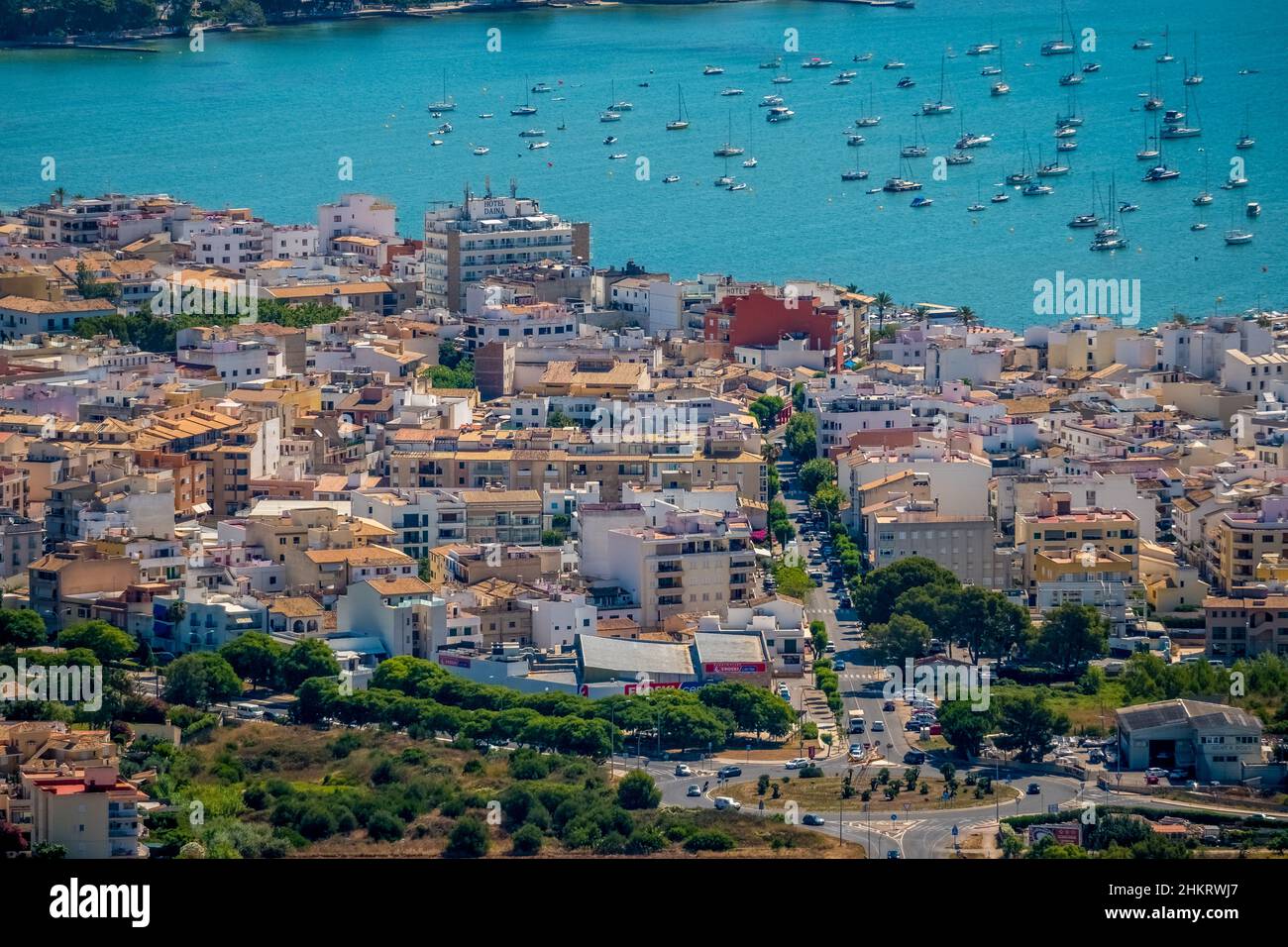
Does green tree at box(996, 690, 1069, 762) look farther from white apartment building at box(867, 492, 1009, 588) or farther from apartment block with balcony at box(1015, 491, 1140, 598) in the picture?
white apartment building at box(867, 492, 1009, 588)

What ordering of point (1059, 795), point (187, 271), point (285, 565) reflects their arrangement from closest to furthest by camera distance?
point (1059, 795), point (285, 565), point (187, 271)

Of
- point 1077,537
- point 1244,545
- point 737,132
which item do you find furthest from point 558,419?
point 737,132

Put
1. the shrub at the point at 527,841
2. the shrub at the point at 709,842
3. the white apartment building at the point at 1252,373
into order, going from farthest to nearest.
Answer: the white apartment building at the point at 1252,373 → the shrub at the point at 527,841 → the shrub at the point at 709,842

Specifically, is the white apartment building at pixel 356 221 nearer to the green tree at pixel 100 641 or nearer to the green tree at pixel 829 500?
the green tree at pixel 829 500

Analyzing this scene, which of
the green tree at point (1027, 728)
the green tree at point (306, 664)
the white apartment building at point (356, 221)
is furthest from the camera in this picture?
the white apartment building at point (356, 221)

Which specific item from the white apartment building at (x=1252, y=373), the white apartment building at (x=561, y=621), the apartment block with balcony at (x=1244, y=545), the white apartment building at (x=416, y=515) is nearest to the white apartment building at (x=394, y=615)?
the white apartment building at (x=561, y=621)
